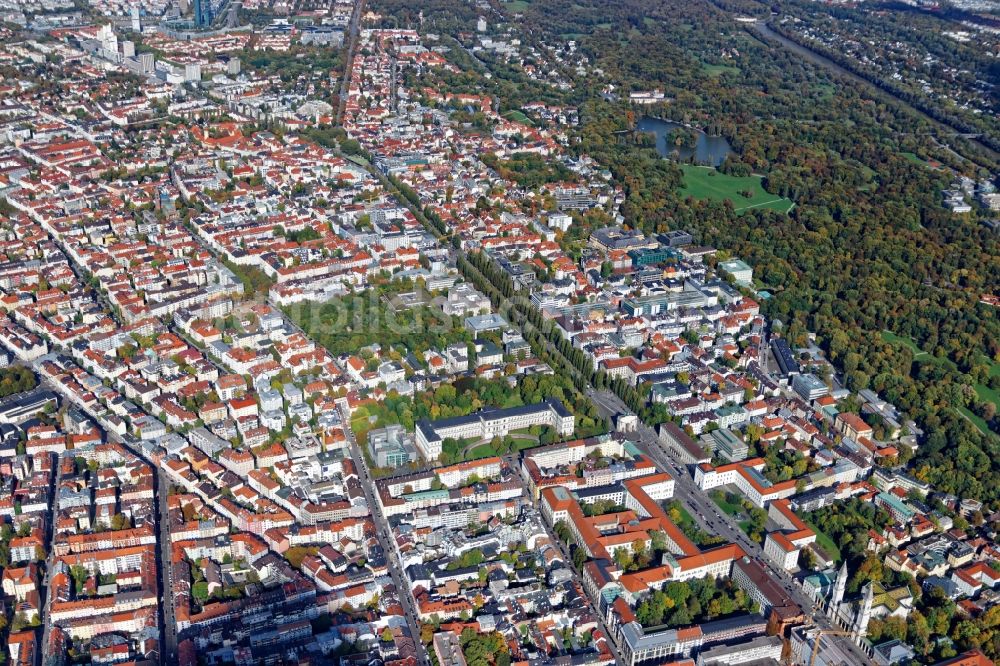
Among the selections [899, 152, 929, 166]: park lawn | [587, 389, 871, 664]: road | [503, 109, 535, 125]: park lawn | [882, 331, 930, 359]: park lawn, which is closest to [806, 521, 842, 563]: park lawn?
[587, 389, 871, 664]: road

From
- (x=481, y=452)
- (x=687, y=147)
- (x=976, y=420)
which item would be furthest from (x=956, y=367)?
(x=687, y=147)

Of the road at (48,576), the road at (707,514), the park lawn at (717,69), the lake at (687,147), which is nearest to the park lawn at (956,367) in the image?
the road at (707,514)

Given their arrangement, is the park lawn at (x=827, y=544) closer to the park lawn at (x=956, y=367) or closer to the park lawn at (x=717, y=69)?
the park lawn at (x=956, y=367)

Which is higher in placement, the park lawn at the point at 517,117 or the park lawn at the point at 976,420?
the park lawn at the point at 517,117

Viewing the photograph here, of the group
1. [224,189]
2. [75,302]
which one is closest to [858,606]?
[75,302]

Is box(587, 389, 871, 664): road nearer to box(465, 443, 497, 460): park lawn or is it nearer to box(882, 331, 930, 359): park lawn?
box(465, 443, 497, 460): park lawn
